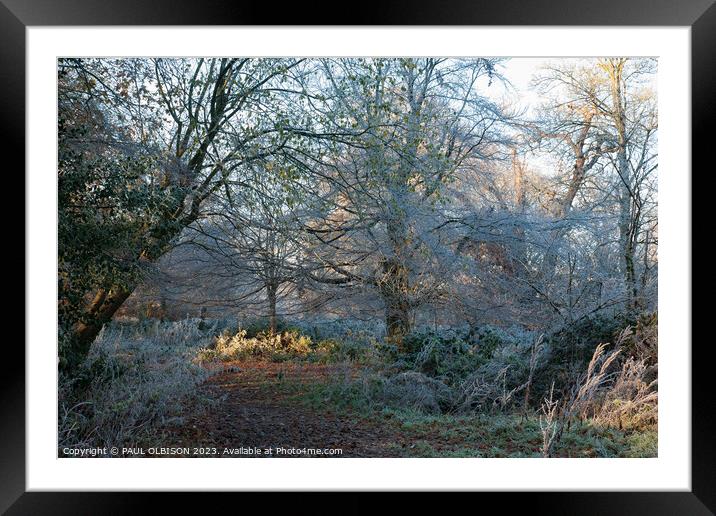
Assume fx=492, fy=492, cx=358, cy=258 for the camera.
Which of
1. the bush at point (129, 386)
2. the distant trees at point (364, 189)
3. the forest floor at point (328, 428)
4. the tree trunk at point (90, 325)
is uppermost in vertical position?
the distant trees at point (364, 189)

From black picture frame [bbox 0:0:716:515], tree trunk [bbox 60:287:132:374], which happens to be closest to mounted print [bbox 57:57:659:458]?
tree trunk [bbox 60:287:132:374]

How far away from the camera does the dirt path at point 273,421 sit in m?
4.43

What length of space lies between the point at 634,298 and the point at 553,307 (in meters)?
0.77

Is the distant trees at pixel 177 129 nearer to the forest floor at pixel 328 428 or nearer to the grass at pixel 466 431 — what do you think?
the forest floor at pixel 328 428

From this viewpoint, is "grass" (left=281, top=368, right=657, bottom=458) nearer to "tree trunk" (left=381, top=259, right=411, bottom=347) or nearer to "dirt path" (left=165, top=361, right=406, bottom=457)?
"dirt path" (left=165, top=361, right=406, bottom=457)

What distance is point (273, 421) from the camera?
4680 millimetres

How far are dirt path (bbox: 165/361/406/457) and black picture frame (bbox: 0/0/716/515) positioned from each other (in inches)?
63.7

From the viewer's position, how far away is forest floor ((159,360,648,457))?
421 cm

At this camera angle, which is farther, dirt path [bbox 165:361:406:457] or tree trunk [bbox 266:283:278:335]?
tree trunk [bbox 266:283:278:335]
